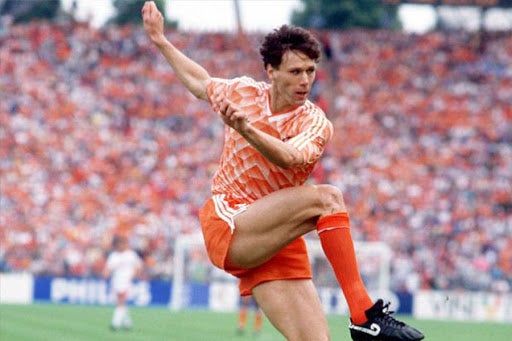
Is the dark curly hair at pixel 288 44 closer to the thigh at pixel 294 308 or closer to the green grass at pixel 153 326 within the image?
the thigh at pixel 294 308

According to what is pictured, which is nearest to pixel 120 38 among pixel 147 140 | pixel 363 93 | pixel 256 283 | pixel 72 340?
pixel 147 140

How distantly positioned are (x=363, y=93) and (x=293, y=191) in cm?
2678

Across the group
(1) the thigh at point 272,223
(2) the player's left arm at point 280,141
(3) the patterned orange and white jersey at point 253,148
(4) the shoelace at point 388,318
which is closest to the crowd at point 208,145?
(3) the patterned orange and white jersey at point 253,148

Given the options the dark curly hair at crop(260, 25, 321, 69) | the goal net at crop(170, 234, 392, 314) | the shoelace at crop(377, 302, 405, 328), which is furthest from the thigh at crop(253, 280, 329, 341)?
the goal net at crop(170, 234, 392, 314)

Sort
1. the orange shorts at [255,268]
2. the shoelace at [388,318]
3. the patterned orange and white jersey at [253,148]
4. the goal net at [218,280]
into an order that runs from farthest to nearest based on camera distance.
→ the goal net at [218,280]
the orange shorts at [255,268]
the patterned orange and white jersey at [253,148]
the shoelace at [388,318]

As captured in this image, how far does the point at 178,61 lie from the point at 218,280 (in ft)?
65.0

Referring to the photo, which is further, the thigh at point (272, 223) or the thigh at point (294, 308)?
the thigh at point (294, 308)

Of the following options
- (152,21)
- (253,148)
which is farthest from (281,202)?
(152,21)

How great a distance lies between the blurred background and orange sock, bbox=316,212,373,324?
19.5m

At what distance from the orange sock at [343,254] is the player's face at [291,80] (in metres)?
0.83

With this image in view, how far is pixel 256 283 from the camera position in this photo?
296 inches

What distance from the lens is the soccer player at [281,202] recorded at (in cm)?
672

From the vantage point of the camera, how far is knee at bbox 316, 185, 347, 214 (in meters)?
6.89

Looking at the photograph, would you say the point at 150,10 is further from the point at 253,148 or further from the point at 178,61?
the point at 253,148
